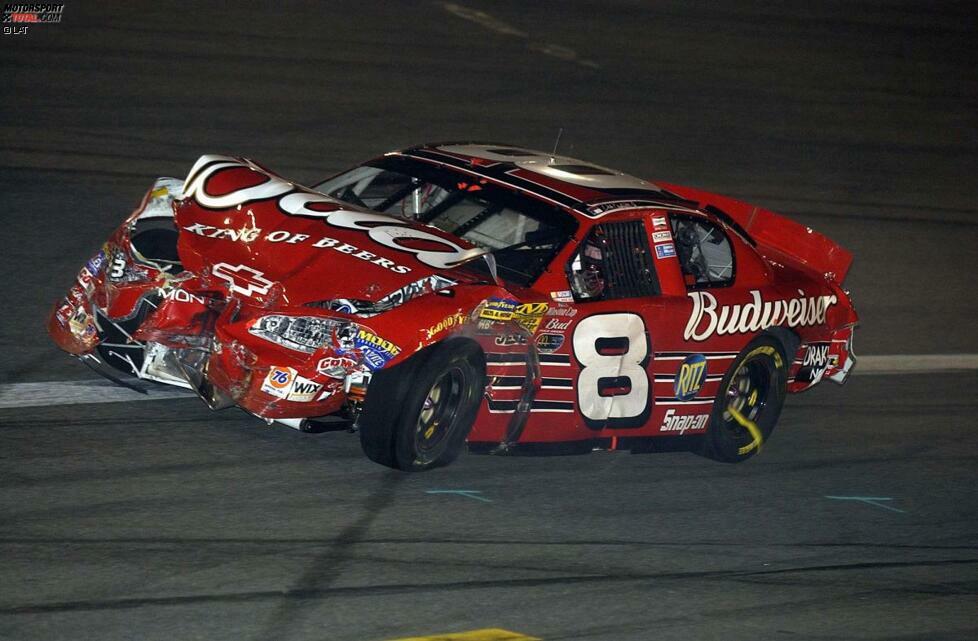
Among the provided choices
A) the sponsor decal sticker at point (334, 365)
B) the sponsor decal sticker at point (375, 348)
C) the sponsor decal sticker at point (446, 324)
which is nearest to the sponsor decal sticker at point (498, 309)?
the sponsor decal sticker at point (446, 324)

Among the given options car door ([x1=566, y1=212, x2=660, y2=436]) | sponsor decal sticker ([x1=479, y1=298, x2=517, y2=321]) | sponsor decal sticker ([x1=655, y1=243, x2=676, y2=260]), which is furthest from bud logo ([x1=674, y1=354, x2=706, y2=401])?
sponsor decal sticker ([x1=479, y1=298, x2=517, y2=321])

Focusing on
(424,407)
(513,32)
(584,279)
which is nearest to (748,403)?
(584,279)

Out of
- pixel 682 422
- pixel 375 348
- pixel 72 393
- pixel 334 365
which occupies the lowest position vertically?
pixel 72 393

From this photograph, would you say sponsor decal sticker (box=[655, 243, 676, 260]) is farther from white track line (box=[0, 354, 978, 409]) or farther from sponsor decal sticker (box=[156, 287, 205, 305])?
white track line (box=[0, 354, 978, 409])

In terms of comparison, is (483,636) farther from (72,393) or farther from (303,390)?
(72,393)

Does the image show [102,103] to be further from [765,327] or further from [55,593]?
[55,593]

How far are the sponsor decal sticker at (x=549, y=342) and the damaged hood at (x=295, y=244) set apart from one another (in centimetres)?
51

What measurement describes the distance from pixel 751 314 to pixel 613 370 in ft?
3.79

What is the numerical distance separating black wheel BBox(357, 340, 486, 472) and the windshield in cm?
72

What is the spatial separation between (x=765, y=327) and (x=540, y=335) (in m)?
1.78

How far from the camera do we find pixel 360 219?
7.10 metres

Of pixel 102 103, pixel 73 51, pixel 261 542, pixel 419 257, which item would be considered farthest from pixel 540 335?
pixel 73 51

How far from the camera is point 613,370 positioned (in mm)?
7266

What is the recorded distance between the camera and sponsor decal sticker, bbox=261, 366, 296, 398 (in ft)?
20.8
